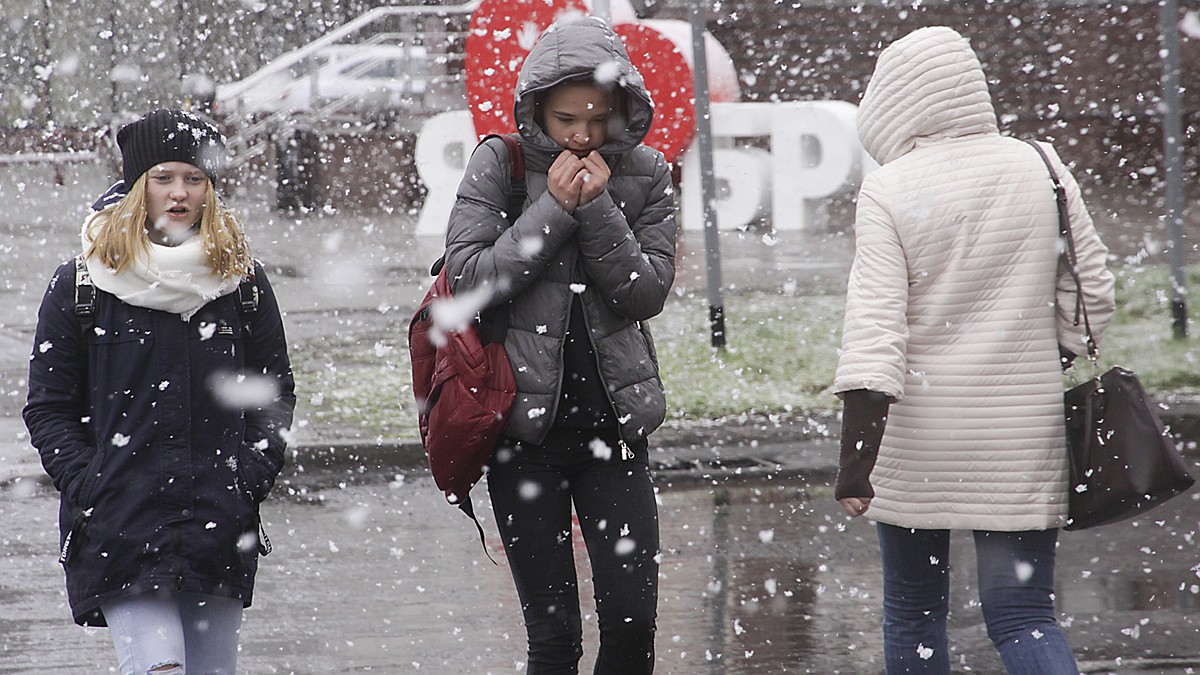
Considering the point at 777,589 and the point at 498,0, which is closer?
the point at 777,589

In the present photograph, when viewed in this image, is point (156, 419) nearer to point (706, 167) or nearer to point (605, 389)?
point (605, 389)

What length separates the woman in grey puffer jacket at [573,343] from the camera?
3.30 m

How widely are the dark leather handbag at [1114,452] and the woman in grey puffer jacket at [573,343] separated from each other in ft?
2.99

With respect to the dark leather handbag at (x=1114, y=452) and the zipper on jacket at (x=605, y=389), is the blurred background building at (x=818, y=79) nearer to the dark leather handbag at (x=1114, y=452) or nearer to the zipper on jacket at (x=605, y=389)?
the dark leather handbag at (x=1114, y=452)

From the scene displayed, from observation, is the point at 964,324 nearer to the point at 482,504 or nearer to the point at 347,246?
the point at 482,504

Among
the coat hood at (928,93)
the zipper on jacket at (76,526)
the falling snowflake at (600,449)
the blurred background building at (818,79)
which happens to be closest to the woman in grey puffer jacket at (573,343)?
the falling snowflake at (600,449)

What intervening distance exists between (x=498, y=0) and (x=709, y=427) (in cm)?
656

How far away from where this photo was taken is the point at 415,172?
851 inches

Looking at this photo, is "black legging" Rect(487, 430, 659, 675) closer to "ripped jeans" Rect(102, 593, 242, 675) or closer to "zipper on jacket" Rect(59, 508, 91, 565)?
"ripped jeans" Rect(102, 593, 242, 675)

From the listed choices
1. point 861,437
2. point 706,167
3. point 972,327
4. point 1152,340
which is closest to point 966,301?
point 972,327

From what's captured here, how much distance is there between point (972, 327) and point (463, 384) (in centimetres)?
112

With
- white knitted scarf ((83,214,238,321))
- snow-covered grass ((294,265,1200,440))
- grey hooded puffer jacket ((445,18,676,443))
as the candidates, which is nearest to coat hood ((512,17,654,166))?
grey hooded puffer jacket ((445,18,676,443))

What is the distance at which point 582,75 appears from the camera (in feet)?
10.9

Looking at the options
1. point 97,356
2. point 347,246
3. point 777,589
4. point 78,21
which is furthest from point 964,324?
point 78,21
